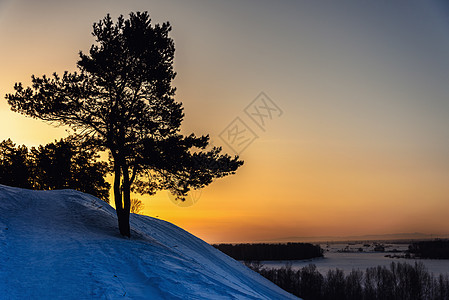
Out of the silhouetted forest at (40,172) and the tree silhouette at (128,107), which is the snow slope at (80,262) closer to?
the tree silhouette at (128,107)

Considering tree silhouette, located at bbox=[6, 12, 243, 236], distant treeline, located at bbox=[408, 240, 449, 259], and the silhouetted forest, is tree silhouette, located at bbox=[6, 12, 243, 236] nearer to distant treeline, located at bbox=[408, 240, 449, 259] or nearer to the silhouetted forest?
the silhouetted forest

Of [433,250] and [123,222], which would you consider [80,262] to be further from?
[433,250]

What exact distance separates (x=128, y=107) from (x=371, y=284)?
2471 inches

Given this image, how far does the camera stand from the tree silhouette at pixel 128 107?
16.5 meters

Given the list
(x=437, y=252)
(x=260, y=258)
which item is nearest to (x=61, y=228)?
(x=260, y=258)

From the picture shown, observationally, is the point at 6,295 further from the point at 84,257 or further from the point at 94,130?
the point at 94,130

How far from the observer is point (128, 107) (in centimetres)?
1745

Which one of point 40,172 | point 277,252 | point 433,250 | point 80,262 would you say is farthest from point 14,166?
point 433,250

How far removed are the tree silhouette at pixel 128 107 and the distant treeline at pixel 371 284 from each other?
48084mm

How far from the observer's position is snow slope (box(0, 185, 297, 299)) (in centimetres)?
923

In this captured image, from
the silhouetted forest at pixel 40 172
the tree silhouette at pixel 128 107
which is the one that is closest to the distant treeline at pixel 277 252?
the silhouetted forest at pixel 40 172

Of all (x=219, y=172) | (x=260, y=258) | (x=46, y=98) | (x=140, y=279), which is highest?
(x=46, y=98)

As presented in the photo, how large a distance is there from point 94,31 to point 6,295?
44.4ft

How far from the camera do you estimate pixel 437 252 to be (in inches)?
4158
